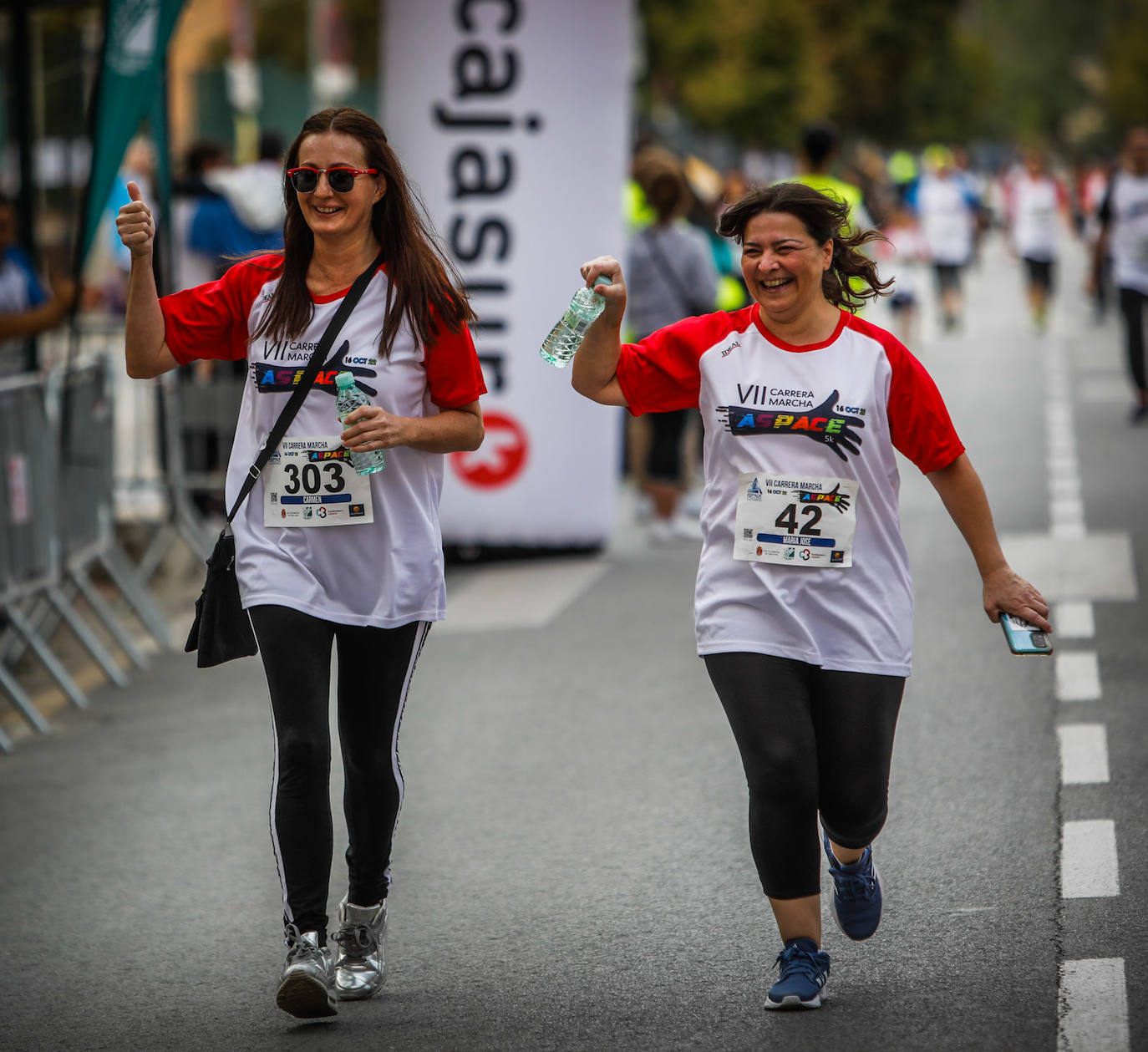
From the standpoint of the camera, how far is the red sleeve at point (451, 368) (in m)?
4.64

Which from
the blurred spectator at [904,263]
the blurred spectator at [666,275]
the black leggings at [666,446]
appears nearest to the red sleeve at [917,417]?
the blurred spectator at [666,275]

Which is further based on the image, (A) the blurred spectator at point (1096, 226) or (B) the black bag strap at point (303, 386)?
(A) the blurred spectator at point (1096, 226)

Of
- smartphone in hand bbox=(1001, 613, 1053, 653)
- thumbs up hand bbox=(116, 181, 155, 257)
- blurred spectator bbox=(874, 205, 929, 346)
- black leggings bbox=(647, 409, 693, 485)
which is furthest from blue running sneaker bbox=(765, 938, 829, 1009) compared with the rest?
blurred spectator bbox=(874, 205, 929, 346)

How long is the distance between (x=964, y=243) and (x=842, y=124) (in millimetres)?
43719

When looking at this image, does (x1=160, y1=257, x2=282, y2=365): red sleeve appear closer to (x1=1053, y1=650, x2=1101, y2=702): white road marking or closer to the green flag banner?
the green flag banner

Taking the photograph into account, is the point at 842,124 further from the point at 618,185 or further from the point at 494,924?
the point at 494,924

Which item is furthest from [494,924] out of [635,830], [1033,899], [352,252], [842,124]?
[842,124]

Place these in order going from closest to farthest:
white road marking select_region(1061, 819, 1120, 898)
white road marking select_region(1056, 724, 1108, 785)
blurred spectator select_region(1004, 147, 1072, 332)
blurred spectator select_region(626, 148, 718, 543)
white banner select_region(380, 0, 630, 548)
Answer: white road marking select_region(1061, 819, 1120, 898)
white road marking select_region(1056, 724, 1108, 785)
white banner select_region(380, 0, 630, 548)
blurred spectator select_region(626, 148, 718, 543)
blurred spectator select_region(1004, 147, 1072, 332)

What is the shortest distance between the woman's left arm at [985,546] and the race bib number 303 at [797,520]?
24 centimetres

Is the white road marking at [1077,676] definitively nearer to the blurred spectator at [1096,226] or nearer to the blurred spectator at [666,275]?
the blurred spectator at [666,275]

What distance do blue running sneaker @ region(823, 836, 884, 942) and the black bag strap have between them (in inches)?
62.9

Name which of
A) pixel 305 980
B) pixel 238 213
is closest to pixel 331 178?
pixel 305 980

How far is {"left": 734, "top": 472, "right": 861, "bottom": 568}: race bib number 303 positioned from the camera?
4.44 meters

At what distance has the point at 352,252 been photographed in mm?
4652
